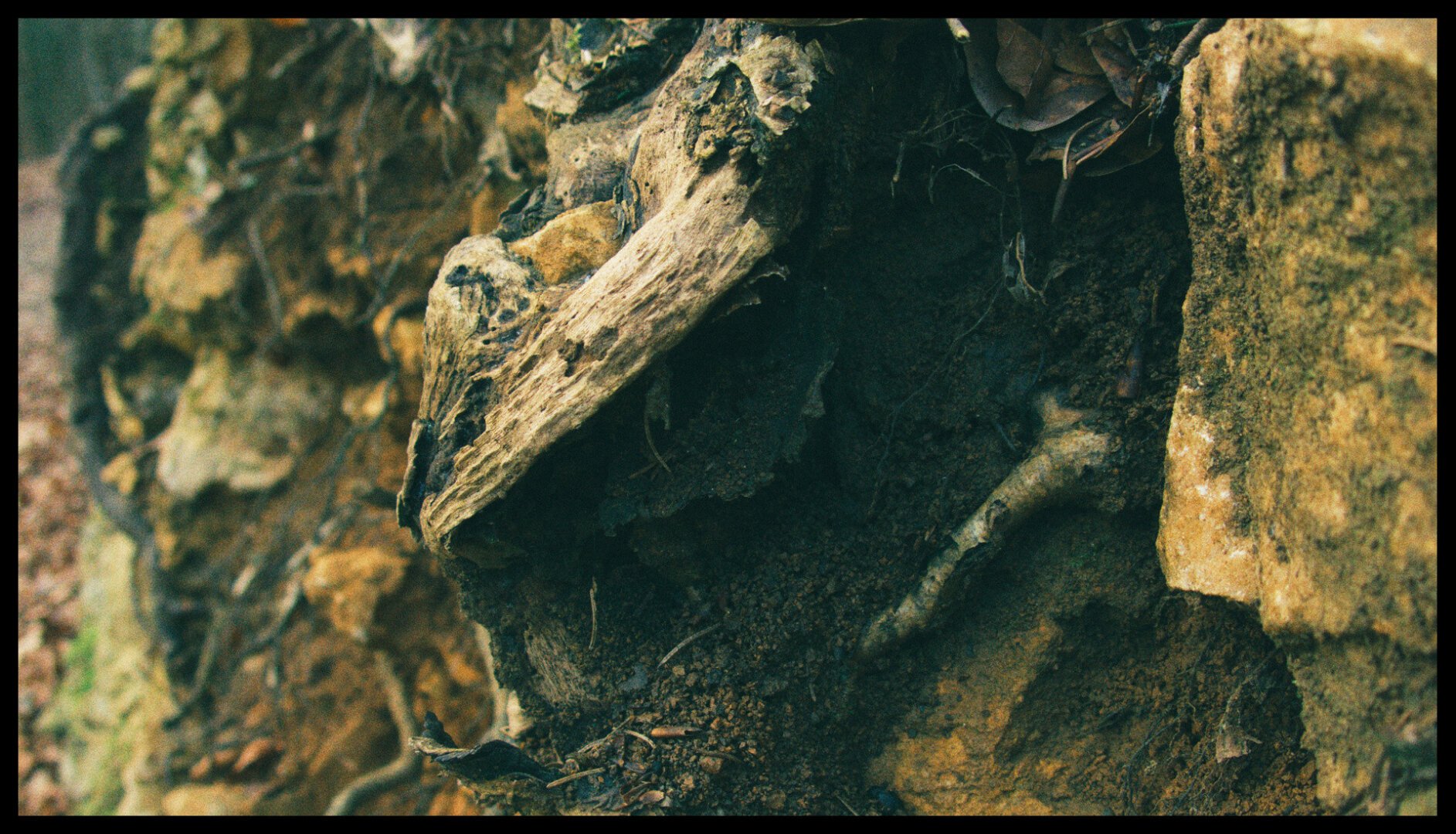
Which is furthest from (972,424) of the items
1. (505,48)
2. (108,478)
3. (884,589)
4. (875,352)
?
(108,478)

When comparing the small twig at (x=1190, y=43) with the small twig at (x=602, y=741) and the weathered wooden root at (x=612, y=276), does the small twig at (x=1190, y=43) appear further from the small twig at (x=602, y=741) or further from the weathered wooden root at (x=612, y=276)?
the small twig at (x=602, y=741)

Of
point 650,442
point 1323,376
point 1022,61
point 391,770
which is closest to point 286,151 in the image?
point 391,770

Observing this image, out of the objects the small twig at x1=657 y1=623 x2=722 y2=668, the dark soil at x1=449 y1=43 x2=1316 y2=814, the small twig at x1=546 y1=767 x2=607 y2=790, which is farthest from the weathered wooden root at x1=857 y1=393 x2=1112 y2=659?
the small twig at x1=546 y1=767 x2=607 y2=790

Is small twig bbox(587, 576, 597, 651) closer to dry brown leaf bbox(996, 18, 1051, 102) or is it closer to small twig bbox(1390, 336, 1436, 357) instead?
dry brown leaf bbox(996, 18, 1051, 102)

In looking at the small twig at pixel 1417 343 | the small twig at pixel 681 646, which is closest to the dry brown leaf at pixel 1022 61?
the small twig at pixel 1417 343
